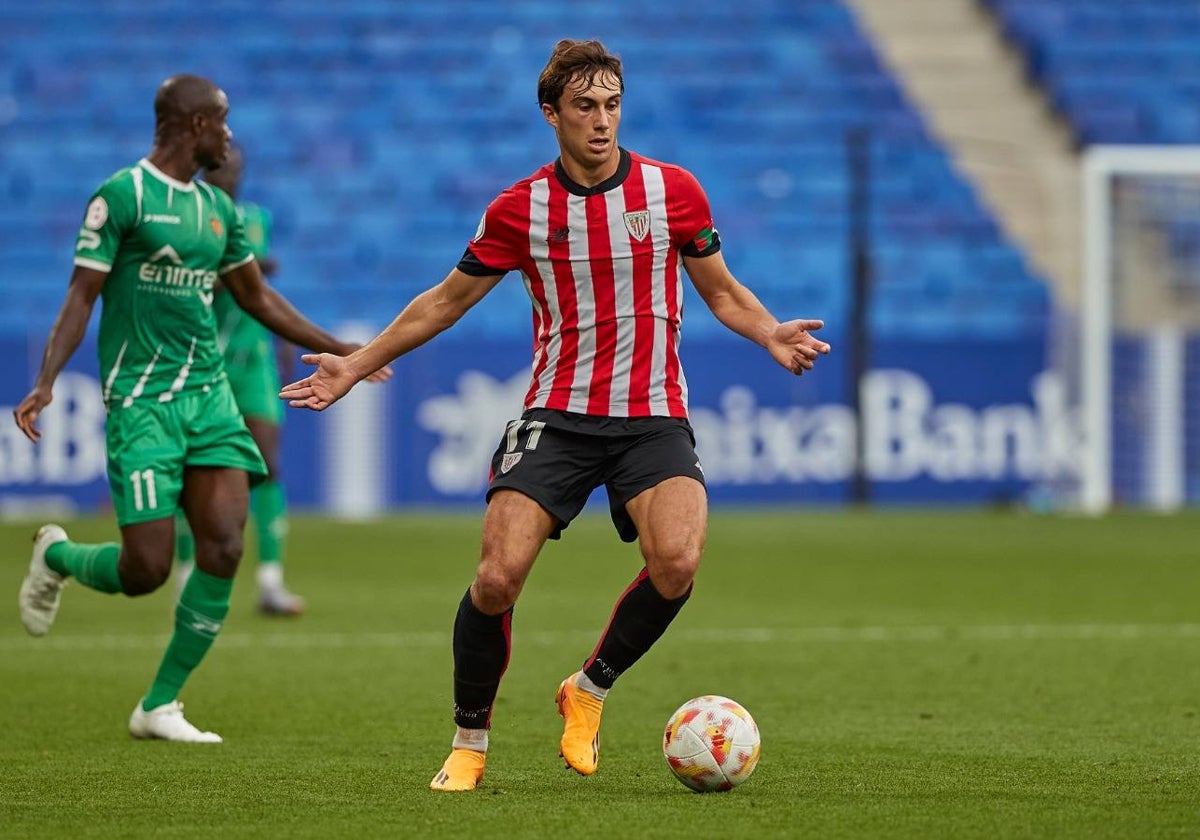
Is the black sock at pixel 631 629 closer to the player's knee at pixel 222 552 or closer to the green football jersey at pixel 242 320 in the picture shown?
the player's knee at pixel 222 552

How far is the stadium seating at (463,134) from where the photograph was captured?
67.3ft

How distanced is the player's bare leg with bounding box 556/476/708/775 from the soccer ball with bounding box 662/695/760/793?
28 cm

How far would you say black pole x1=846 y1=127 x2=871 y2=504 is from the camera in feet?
62.3

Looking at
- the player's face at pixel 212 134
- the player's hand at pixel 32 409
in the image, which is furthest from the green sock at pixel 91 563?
the player's face at pixel 212 134

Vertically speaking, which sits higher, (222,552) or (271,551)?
(222,552)

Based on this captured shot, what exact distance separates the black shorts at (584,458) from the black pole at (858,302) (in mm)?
13767

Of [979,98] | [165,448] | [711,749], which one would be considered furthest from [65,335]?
[979,98]

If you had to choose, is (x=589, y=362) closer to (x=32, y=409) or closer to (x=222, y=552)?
(x=222, y=552)

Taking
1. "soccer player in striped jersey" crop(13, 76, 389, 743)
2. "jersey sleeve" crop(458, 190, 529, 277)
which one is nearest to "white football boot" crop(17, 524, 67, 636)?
"soccer player in striped jersey" crop(13, 76, 389, 743)

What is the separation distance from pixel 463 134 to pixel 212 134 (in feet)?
49.8

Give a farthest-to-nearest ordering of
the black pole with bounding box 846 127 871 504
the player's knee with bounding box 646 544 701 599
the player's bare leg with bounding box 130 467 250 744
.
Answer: the black pole with bounding box 846 127 871 504 < the player's bare leg with bounding box 130 467 250 744 < the player's knee with bounding box 646 544 701 599

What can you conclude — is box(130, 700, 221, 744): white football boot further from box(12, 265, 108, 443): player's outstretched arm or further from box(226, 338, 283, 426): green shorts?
box(226, 338, 283, 426): green shorts

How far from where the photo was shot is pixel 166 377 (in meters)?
6.36

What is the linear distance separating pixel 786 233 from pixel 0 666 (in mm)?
14145
